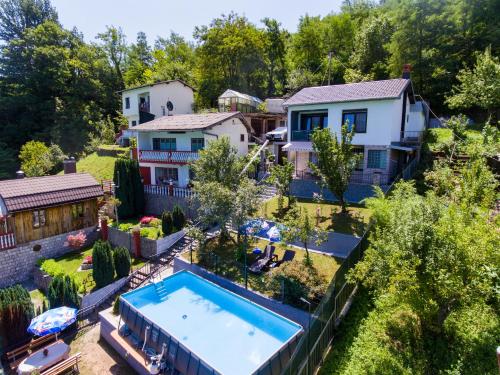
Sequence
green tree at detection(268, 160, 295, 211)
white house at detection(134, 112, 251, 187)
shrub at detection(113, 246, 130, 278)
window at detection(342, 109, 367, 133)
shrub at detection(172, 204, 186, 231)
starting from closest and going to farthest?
1. shrub at detection(113, 246, 130, 278)
2. green tree at detection(268, 160, 295, 211)
3. shrub at detection(172, 204, 186, 231)
4. window at detection(342, 109, 367, 133)
5. white house at detection(134, 112, 251, 187)

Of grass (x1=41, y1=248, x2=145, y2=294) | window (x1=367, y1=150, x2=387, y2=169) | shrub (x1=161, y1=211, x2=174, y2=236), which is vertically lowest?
grass (x1=41, y1=248, x2=145, y2=294)

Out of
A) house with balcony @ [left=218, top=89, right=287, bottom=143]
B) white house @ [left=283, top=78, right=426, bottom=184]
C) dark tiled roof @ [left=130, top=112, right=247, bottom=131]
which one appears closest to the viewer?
white house @ [left=283, top=78, right=426, bottom=184]

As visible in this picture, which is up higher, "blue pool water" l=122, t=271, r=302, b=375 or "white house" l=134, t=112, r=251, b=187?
"white house" l=134, t=112, r=251, b=187

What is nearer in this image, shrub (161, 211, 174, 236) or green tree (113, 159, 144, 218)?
shrub (161, 211, 174, 236)

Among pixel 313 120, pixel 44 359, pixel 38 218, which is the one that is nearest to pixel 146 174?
pixel 38 218

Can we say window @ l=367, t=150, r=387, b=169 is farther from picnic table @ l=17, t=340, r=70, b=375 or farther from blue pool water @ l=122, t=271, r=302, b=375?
picnic table @ l=17, t=340, r=70, b=375

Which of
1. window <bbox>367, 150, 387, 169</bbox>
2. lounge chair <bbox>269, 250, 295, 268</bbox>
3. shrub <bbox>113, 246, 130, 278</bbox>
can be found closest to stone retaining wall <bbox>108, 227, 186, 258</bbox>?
shrub <bbox>113, 246, 130, 278</bbox>

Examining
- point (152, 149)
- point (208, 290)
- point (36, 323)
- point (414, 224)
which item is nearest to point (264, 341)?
point (208, 290)

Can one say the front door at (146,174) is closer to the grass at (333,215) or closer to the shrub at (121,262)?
the shrub at (121,262)
